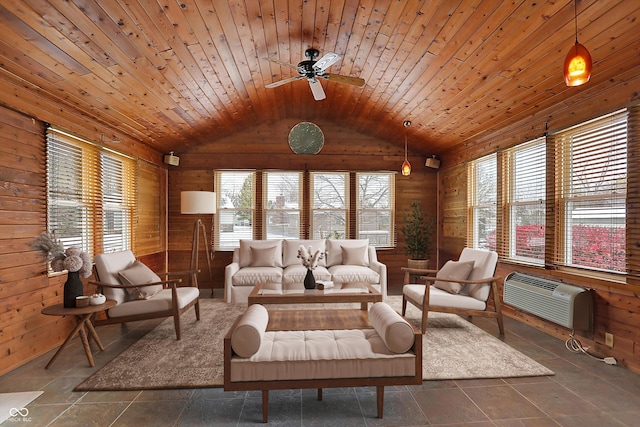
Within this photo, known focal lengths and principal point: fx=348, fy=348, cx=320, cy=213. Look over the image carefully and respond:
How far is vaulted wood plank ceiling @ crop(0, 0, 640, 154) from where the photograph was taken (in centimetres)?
259

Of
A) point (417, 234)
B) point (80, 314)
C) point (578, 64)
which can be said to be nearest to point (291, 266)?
point (417, 234)

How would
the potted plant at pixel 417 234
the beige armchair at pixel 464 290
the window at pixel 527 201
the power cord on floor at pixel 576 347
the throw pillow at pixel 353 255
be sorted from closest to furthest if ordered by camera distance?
the power cord on floor at pixel 576 347, the beige armchair at pixel 464 290, the window at pixel 527 201, the throw pillow at pixel 353 255, the potted plant at pixel 417 234

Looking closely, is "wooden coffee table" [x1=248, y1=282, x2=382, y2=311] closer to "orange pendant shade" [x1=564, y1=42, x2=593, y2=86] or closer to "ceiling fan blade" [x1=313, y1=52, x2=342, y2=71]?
"ceiling fan blade" [x1=313, y1=52, x2=342, y2=71]

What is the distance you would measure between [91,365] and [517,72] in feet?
15.6

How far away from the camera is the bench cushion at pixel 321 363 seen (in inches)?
83.8

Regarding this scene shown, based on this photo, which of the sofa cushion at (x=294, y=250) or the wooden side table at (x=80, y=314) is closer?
the wooden side table at (x=80, y=314)

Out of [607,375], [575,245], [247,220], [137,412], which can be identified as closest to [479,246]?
[575,245]

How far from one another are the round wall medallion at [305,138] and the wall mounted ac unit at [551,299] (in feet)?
12.8

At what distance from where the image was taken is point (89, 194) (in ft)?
13.8

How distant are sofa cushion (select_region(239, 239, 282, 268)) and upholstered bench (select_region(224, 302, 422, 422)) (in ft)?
10.9

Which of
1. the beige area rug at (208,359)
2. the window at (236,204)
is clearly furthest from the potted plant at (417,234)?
the window at (236,204)

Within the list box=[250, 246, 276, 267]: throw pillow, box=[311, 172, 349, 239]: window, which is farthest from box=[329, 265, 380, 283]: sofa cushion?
box=[311, 172, 349, 239]: window

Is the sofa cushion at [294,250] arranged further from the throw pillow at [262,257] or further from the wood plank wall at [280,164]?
the wood plank wall at [280,164]

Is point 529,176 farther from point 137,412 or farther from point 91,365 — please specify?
point 91,365
